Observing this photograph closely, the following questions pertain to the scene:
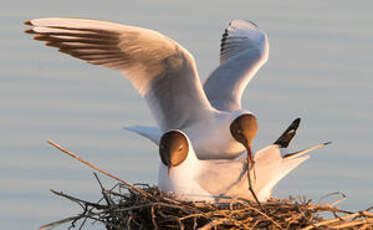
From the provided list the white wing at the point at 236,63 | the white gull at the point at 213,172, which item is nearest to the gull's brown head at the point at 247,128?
the white gull at the point at 213,172

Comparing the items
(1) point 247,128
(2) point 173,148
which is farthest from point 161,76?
(2) point 173,148

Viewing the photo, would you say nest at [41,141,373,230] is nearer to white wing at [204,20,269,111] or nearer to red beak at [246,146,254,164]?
red beak at [246,146,254,164]

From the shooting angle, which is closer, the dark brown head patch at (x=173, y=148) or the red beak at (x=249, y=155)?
the dark brown head patch at (x=173, y=148)

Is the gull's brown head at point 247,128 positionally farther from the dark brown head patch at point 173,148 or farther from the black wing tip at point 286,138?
the dark brown head patch at point 173,148

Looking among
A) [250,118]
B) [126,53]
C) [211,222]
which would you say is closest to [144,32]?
[126,53]

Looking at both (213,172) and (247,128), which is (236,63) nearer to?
(247,128)

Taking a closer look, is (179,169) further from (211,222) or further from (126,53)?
(126,53)

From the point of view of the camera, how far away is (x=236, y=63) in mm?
11070

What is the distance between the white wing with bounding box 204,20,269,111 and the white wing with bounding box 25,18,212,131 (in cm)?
59

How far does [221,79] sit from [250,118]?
1729mm

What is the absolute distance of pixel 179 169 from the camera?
8.37m

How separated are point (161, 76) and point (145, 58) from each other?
275 mm

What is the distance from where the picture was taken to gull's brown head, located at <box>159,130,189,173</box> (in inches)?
324

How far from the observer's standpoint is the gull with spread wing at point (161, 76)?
920cm
